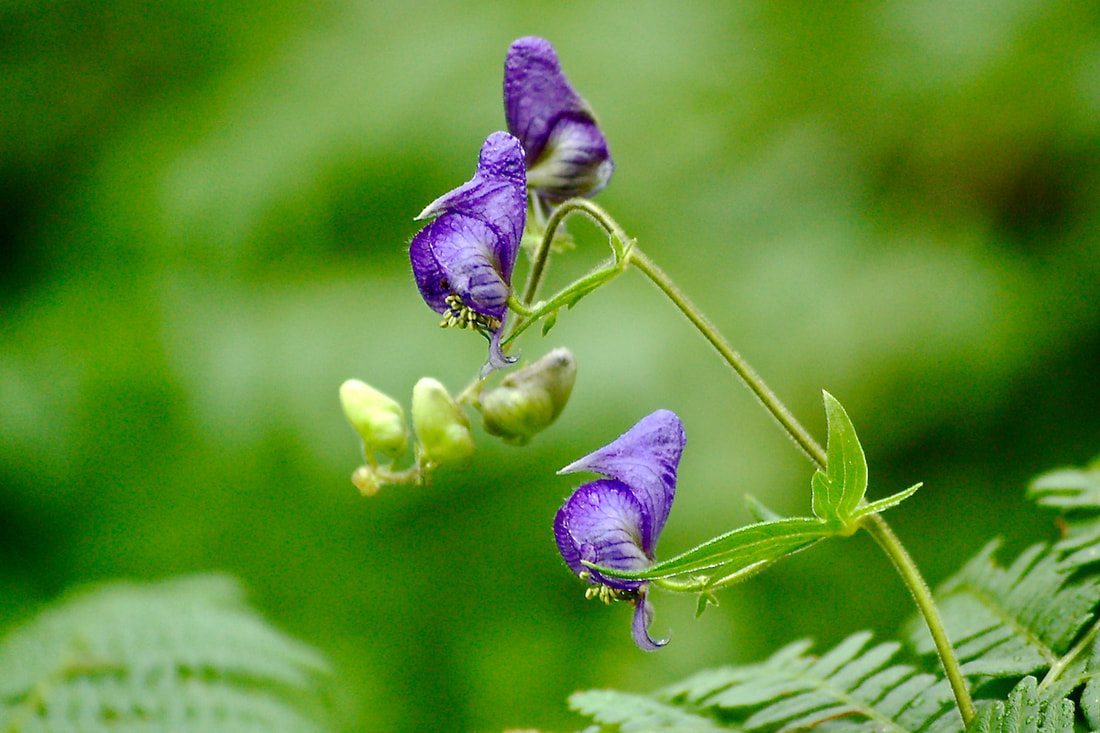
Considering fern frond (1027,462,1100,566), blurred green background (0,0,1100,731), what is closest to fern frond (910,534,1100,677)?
fern frond (1027,462,1100,566)

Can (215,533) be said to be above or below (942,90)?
below

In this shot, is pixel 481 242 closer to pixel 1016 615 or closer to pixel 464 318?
pixel 464 318

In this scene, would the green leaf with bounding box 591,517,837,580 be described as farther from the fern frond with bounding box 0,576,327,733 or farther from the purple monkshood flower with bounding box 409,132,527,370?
the fern frond with bounding box 0,576,327,733

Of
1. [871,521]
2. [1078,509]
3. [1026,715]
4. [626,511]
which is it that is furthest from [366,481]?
[1078,509]

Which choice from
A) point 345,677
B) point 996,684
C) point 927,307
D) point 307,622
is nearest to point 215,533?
point 307,622

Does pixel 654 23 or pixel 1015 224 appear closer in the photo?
pixel 1015 224

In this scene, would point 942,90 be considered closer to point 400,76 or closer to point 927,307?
point 927,307

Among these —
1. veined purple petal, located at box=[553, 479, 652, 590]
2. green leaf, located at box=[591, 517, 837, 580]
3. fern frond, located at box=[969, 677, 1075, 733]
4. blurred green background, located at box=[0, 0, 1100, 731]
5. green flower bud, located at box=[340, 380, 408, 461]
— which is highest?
blurred green background, located at box=[0, 0, 1100, 731]
